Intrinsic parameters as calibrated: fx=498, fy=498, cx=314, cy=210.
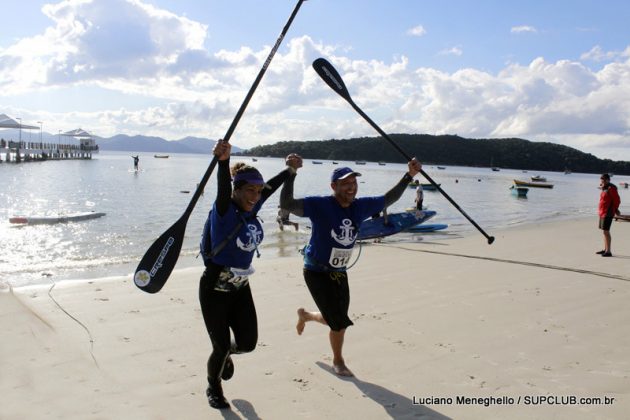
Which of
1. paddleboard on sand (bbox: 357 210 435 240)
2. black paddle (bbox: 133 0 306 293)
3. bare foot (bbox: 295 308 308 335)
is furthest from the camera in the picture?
paddleboard on sand (bbox: 357 210 435 240)

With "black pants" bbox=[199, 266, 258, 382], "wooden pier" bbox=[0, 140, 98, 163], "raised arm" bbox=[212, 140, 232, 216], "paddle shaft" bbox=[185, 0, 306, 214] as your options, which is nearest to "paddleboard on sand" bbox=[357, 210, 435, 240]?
"paddle shaft" bbox=[185, 0, 306, 214]

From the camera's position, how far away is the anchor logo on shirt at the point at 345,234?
14.9 ft

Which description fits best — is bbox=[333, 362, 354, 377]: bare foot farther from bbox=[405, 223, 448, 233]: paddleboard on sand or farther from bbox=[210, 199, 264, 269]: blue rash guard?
bbox=[405, 223, 448, 233]: paddleboard on sand

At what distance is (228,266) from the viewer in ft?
12.7

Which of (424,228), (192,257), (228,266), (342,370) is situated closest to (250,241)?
(228,266)

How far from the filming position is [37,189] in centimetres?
3900

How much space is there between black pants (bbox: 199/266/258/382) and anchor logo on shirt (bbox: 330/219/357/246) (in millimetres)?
966

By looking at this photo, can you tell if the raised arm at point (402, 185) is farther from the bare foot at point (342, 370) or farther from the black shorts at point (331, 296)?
the bare foot at point (342, 370)

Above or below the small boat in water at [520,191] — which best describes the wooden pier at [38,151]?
above

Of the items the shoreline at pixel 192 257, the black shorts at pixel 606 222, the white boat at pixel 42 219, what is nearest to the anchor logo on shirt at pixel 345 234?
the shoreline at pixel 192 257

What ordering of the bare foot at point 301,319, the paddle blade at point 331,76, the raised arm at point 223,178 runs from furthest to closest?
the paddle blade at point 331,76 < the bare foot at point 301,319 < the raised arm at point 223,178

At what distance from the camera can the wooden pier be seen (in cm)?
7138

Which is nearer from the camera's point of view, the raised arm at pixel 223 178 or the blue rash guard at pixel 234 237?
the raised arm at pixel 223 178

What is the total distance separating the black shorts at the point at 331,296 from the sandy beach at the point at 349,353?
1.78 feet
